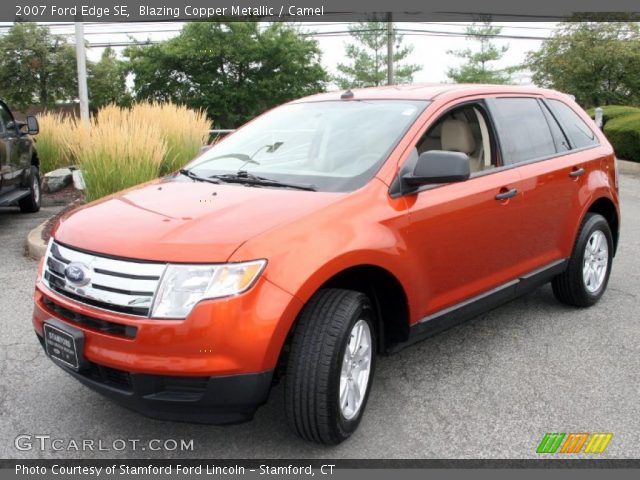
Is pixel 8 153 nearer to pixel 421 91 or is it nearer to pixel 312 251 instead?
pixel 421 91

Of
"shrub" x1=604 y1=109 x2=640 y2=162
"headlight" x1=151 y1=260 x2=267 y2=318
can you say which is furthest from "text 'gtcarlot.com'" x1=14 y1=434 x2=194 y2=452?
"shrub" x1=604 y1=109 x2=640 y2=162

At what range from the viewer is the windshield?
3588 mm

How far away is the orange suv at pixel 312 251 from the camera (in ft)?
8.98

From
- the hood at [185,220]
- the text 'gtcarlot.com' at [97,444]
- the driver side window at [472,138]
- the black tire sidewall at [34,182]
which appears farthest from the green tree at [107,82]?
the text 'gtcarlot.com' at [97,444]

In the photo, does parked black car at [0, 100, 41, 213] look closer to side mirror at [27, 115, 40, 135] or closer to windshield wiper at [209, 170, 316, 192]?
side mirror at [27, 115, 40, 135]

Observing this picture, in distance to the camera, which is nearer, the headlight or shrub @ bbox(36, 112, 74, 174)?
the headlight

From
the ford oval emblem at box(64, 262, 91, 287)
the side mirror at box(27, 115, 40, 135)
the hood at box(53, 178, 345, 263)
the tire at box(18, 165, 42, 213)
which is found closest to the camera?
the hood at box(53, 178, 345, 263)

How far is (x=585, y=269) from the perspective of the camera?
203 inches

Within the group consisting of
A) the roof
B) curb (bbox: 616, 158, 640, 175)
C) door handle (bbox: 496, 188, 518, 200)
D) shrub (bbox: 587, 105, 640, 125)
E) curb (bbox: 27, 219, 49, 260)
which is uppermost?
shrub (bbox: 587, 105, 640, 125)

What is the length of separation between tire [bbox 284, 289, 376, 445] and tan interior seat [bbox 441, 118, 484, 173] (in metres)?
1.58

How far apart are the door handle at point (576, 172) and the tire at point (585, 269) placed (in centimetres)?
43

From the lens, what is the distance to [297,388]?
292 centimetres

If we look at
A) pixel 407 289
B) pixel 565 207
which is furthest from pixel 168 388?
pixel 565 207

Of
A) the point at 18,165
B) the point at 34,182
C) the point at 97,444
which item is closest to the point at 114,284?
the point at 97,444
